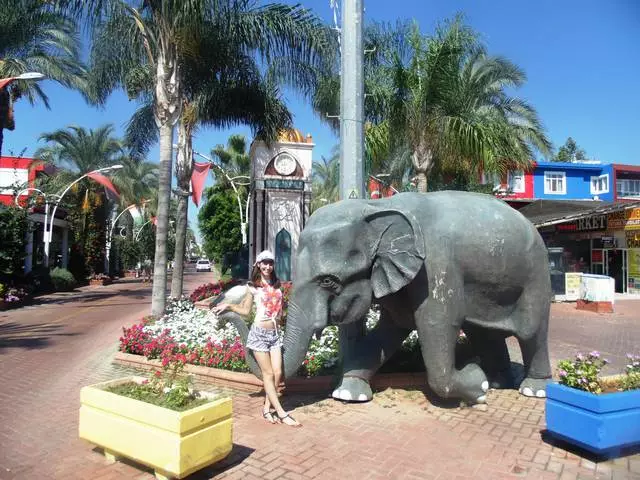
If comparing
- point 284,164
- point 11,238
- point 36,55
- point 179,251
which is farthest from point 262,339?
point 36,55

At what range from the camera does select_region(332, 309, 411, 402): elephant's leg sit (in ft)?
17.7

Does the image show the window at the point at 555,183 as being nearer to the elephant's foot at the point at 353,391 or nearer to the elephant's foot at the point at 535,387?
the elephant's foot at the point at 535,387

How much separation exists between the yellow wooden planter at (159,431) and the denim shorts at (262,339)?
2.55 feet

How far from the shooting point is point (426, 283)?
481 cm

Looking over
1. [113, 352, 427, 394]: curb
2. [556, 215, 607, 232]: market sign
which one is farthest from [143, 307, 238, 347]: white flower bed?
[556, 215, 607, 232]: market sign

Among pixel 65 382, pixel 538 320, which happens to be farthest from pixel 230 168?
pixel 538 320

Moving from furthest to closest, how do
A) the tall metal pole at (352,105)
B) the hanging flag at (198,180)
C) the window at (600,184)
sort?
1. the window at (600,184)
2. the hanging flag at (198,180)
3. the tall metal pole at (352,105)

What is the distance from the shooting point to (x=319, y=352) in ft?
22.9

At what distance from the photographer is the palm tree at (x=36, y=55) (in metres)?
17.1

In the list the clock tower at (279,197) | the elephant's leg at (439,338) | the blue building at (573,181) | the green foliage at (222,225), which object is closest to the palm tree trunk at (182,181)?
the clock tower at (279,197)

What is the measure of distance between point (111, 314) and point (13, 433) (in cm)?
1016

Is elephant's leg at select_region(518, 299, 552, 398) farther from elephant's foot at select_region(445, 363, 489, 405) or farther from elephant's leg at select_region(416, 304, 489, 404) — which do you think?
elephant's leg at select_region(416, 304, 489, 404)

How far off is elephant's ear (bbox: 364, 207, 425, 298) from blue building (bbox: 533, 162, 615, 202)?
2774cm

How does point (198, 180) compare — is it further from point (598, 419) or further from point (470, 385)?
point (598, 419)
